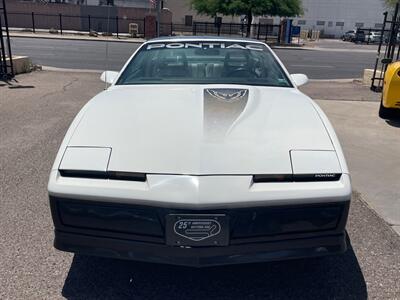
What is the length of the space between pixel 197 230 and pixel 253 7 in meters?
34.8

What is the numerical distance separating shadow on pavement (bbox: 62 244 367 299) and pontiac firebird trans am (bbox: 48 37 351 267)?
0.41 m

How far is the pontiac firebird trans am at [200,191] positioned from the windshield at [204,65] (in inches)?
40.8

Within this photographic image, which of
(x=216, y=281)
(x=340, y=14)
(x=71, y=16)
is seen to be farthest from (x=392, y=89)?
(x=340, y=14)

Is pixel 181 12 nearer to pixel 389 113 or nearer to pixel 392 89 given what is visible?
pixel 389 113

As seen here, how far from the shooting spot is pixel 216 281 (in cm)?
268

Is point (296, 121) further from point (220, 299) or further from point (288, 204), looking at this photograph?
point (220, 299)

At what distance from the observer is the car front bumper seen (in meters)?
2.20

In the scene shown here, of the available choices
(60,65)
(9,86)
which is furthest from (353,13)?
(9,86)

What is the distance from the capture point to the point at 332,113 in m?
7.75

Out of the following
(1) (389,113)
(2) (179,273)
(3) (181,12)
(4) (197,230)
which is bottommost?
(2) (179,273)

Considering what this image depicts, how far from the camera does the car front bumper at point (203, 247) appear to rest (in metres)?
2.20

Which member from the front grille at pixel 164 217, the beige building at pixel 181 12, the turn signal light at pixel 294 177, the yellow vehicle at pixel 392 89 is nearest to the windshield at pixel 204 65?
the turn signal light at pixel 294 177

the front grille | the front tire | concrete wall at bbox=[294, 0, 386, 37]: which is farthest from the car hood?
concrete wall at bbox=[294, 0, 386, 37]

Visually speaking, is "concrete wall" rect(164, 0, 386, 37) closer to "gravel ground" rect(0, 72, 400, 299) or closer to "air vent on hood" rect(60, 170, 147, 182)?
"gravel ground" rect(0, 72, 400, 299)
